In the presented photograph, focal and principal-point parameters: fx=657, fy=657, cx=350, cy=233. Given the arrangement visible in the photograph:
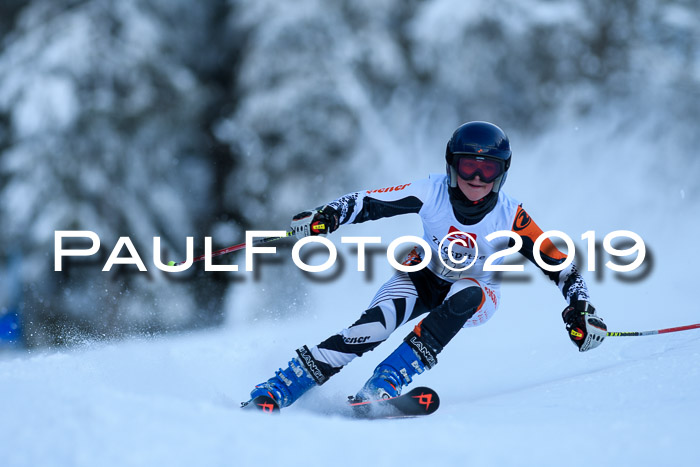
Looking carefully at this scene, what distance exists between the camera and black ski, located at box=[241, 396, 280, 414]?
2.85 metres

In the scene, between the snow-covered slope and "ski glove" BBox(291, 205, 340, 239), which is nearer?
the snow-covered slope

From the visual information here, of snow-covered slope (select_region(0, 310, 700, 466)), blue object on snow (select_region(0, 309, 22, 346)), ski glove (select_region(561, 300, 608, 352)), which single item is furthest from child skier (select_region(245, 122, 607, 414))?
blue object on snow (select_region(0, 309, 22, 346))

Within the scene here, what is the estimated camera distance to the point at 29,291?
10984 mm

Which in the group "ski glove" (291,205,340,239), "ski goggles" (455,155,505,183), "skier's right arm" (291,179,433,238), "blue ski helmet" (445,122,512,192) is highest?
"blue ski helmet" (445,122,512,192)

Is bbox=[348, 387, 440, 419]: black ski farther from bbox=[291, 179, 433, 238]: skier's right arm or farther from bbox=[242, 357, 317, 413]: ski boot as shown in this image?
bbox=[291, 179, 433, 238]: skier's right arm

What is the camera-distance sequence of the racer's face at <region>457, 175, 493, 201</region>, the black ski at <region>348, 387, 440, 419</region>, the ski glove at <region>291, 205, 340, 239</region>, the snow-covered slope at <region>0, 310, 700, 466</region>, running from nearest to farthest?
the snow-covered slope at <region>0, 310, 700, 466</region> → the black ski at <region>348, 387, 440, 419</region> → the racer's face at <region>457, 175, 493, 201</region> → the ski glove at <region>291, 205, 340, 239</region>

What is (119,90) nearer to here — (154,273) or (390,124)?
(154,273)

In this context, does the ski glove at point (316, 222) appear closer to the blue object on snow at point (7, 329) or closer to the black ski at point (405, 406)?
the black ski at point (405, 406)

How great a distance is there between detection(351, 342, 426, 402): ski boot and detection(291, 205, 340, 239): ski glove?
70 centimetres

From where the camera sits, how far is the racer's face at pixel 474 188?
3184 mm

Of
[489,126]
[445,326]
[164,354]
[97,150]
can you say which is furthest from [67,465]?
[97,150]

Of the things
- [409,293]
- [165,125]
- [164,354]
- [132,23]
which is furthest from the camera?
[165,125]

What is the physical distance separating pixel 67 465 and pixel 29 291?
10.5 meters

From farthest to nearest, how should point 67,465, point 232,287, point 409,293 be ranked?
point 232,287
point 409,293
point 67,465
